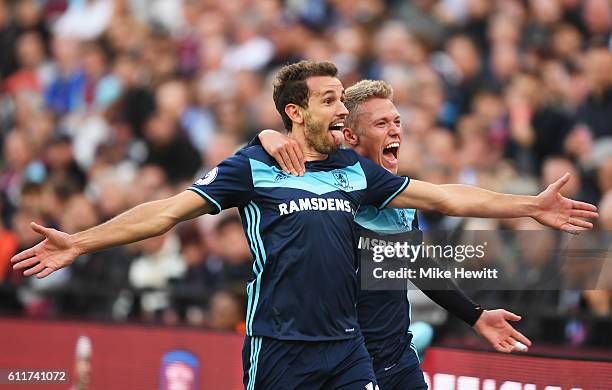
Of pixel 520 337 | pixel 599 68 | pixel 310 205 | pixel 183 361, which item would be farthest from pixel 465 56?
pixel 310 205

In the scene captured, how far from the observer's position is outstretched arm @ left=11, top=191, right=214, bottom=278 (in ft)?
18.6

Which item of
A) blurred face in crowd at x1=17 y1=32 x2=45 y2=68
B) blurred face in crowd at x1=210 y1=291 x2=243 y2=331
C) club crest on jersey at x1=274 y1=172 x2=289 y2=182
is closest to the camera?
club crest on jersey at x1=274 y1=172 x2=289 y2=182

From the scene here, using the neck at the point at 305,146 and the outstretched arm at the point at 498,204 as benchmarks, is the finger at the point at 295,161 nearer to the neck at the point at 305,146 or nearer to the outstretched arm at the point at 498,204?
the neck at the point at 305,146

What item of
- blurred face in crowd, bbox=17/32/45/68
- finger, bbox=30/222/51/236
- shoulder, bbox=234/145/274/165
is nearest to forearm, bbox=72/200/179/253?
finger, bbox=30/222/51/236

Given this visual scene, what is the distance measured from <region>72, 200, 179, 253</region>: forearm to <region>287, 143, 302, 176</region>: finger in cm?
66

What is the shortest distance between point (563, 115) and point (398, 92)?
1.96m

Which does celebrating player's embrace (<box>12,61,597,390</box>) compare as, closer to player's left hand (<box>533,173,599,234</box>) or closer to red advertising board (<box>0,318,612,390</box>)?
player's left hand (<box>533,173,599,234</box>)

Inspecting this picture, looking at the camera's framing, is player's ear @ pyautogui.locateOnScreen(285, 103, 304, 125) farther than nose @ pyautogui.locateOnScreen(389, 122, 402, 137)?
No

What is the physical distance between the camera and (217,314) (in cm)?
967

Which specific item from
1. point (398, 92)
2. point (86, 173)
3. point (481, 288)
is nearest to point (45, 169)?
point (86, 173)

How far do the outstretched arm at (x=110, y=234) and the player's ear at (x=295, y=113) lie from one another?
0.70 metres

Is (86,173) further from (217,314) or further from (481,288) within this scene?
(481,288)

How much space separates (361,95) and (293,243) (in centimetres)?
140

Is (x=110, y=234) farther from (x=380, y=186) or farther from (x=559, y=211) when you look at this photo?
(x=559, y=211)
